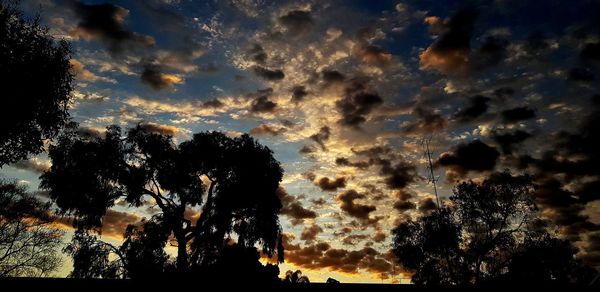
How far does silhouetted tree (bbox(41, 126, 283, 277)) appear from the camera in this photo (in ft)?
84.1

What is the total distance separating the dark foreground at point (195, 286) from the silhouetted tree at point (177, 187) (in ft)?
45.7

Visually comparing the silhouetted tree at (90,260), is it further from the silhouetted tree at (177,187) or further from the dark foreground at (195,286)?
the dark foreground at (195,286)

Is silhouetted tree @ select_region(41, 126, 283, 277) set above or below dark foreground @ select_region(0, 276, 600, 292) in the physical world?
above

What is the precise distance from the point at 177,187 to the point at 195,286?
17910 mm

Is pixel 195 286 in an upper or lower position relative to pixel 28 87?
lower

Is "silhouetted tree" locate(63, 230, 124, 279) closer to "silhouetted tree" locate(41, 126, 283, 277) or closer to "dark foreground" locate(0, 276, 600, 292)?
"silhouetted tree" locate(41, 126, 283, 277)

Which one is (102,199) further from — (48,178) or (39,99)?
(39,99)

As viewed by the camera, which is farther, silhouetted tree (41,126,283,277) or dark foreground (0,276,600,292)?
silhouetted tree (41,126,283,277)

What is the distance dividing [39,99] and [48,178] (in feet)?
35.7

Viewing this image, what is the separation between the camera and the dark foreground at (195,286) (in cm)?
1045

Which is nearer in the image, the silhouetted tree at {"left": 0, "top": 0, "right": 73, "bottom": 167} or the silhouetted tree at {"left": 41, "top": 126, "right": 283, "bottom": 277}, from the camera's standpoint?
the silhouetted tree at {"left": 0, "top": 0, "right": 73, "bottom": 167}

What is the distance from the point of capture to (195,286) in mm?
11883

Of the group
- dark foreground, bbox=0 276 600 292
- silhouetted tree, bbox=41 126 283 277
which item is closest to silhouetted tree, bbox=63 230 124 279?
silhouetted tree, bbox=41 126 283 277

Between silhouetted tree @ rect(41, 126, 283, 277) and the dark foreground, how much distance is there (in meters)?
13.9
